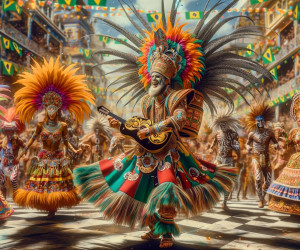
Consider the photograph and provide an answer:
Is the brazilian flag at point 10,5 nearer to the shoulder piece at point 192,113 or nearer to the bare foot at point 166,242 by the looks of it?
the shoulder piece at point 192,113

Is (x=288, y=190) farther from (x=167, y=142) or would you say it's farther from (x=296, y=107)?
(x=167, y=142)

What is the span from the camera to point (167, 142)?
3.47 metres

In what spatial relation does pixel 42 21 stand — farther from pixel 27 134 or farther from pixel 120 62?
pixel 120 62

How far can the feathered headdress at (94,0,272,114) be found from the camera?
12.6 ft

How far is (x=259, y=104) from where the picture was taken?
696 cm

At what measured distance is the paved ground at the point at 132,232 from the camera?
3.53 m

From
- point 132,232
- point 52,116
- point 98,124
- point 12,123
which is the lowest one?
point 132,232

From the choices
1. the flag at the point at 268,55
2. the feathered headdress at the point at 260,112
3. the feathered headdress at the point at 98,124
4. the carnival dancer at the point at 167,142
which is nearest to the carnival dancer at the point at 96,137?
the feathered headdress at the point at 98,124

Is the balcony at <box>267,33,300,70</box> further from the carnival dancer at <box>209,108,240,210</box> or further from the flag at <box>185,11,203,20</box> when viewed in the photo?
the carnival dancer at <box>209,108,240,210</box>

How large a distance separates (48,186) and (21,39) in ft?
52.6

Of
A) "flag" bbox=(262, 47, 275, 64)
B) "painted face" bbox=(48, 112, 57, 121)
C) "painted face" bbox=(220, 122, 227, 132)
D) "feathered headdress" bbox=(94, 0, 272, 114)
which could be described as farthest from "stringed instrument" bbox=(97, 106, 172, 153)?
"flag" bbox=(262, 47, 275, 64)

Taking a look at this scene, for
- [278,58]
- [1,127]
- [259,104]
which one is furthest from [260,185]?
[278,58]

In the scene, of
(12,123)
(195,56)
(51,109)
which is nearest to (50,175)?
(51,109)

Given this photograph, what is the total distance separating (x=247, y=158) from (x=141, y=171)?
21.9 feet
